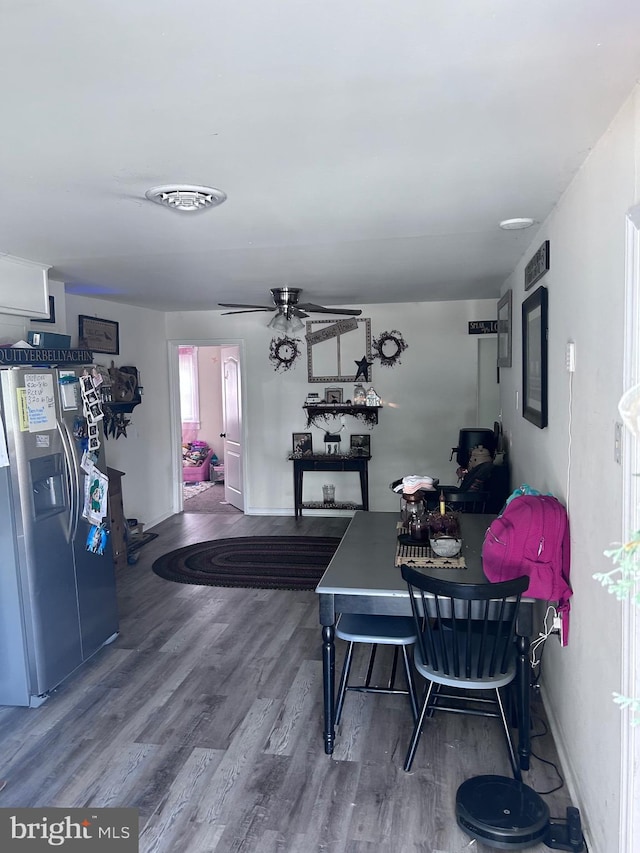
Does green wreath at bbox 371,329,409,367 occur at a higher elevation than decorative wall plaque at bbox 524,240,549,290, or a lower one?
lower

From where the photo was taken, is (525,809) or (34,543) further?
(34,543)

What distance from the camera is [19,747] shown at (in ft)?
9.01

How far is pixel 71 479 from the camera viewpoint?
3.36 meters

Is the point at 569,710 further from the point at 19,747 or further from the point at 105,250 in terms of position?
the point at 105,250

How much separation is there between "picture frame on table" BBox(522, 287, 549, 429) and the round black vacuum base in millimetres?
1535

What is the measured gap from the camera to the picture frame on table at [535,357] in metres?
2.92

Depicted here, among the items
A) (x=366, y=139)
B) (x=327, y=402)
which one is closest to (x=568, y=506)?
(x=366, y=139)

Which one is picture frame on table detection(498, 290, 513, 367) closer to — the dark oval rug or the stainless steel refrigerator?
the dark oval rug

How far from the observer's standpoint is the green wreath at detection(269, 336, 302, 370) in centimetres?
677

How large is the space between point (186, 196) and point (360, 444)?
4.58 m

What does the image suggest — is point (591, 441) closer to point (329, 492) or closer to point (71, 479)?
point (71, 479)

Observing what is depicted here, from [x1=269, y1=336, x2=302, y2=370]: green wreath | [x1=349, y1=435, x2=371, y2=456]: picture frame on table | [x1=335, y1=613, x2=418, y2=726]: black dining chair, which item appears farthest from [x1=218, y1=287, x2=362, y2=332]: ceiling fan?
[x1=335, y1=613, x2=418, y2=726]: black dining chair

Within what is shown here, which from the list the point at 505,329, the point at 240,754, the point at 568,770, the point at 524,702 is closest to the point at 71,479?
the point at 240,754

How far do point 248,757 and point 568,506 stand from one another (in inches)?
66.9
